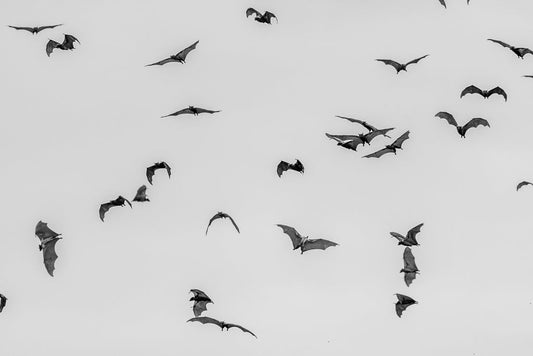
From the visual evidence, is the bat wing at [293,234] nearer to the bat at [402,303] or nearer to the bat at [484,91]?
the bat at [402,303]

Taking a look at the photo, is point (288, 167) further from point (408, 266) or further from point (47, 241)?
point (47, 241)

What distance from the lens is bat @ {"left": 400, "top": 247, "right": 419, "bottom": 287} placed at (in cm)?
4825

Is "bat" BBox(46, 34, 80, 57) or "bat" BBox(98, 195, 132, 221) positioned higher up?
"bat" BBox(46, 34, 80, 57)

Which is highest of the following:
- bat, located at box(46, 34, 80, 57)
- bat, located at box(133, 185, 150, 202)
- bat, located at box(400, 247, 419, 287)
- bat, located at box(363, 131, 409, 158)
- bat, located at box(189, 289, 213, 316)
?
bat, located at box(46, 34, 80, 57)

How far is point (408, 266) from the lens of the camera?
160 ft

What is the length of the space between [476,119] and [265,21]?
10.8 metres

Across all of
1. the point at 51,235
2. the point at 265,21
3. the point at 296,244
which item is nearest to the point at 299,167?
the point at 296,244

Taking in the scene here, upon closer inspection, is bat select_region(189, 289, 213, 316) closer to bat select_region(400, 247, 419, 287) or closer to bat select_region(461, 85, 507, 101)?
bat select_region(400, 247, 419, 287)

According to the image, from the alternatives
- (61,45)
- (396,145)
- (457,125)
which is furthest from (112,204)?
(457,125)

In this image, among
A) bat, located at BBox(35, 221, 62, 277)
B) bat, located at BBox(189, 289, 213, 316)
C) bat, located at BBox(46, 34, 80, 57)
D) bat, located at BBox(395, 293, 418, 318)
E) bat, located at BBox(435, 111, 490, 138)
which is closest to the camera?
bat, located at BBox(35, 221, 62, 277)

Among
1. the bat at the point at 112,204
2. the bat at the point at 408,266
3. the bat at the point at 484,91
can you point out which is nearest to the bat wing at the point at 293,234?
the bat at the point at 408,266

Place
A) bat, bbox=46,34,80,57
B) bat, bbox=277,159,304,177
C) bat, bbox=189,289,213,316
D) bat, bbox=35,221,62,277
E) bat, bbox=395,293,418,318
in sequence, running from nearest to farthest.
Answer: bat, bbox=35,221,62,277 → bat, bbox=189,289,213,316 → bat, bbox=395,293,418,318 → bat, bbox=277,159,304,177 → bat, bbox=46,34,80,57

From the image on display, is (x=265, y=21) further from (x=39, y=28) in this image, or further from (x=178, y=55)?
(x=39, y=28)

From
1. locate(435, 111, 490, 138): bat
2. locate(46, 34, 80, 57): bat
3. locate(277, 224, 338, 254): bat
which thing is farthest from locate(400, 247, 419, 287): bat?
locate(46, 34, 80, 57): bat
